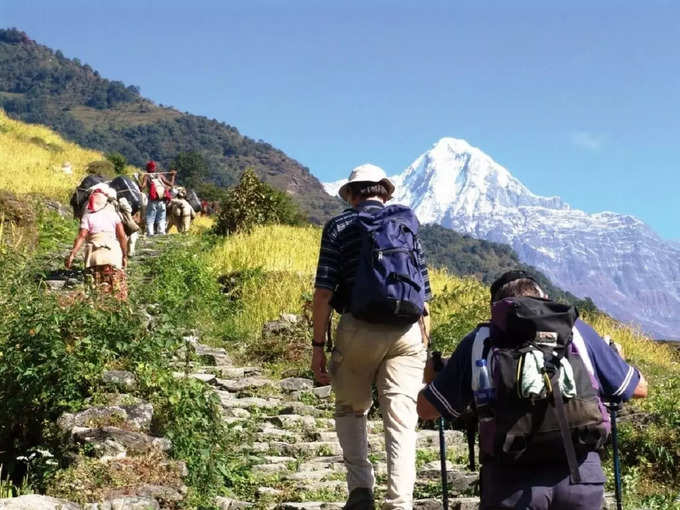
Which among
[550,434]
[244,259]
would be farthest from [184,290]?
[550,434]

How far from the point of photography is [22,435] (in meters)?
6.55

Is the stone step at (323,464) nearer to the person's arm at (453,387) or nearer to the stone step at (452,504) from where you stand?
the stone step at (452,504)

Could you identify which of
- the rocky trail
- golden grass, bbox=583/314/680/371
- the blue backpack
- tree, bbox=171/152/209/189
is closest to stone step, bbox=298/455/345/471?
the rocky trail

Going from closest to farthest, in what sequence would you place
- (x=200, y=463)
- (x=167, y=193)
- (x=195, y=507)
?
(x=195, y=507) → (x=200, y=463) → (x=167, y=193)

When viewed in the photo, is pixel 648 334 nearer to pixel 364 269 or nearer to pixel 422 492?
pixel 422 492

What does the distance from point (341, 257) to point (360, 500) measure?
4.33 feet

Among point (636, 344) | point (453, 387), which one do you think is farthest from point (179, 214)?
point (453, 387)

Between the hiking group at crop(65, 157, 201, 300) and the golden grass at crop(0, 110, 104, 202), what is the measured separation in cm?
269

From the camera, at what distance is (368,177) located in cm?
496

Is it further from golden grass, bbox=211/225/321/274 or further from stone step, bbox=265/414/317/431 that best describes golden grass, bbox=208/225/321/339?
stone step, bbox=265/414/317/431

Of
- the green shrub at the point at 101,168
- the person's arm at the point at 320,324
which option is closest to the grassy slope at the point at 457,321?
the person's arm at the point at 320,324

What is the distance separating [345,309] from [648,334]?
495 inches

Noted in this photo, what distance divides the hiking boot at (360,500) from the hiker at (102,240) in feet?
18.7

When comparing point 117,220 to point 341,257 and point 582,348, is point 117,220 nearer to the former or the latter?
point 341,257
